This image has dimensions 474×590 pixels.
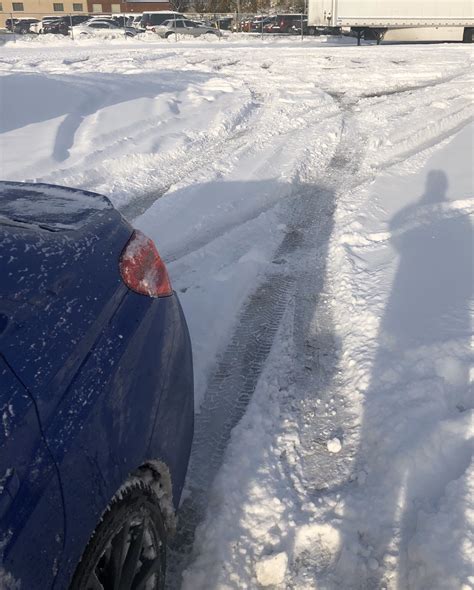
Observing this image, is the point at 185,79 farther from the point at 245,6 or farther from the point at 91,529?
the point at 245,6

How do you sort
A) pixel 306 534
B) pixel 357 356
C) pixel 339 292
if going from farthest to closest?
pixel 339 292, pixel 357 356, pixel 306 534

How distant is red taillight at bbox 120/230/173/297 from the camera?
2.38 metres

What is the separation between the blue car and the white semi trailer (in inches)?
1124

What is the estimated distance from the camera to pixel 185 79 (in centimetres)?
1470

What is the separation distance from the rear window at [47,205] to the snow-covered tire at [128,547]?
1175 millimetres

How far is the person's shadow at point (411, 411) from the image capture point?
Answer: 2.57m

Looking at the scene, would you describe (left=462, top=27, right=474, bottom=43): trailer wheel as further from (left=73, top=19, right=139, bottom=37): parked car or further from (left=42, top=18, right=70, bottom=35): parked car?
(left=42, top=18, right=70, bottom=35): parked car

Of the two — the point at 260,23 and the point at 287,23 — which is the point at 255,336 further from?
the point at 260,23

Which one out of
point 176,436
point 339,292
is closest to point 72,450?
point 176,436

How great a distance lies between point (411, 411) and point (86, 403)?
2.08 meters

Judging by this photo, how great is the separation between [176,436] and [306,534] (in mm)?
859

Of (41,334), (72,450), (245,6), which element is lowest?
(72,450)

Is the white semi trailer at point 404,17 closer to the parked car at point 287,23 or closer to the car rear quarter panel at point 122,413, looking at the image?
the parked car at point 287,23

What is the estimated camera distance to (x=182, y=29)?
1340 inches
